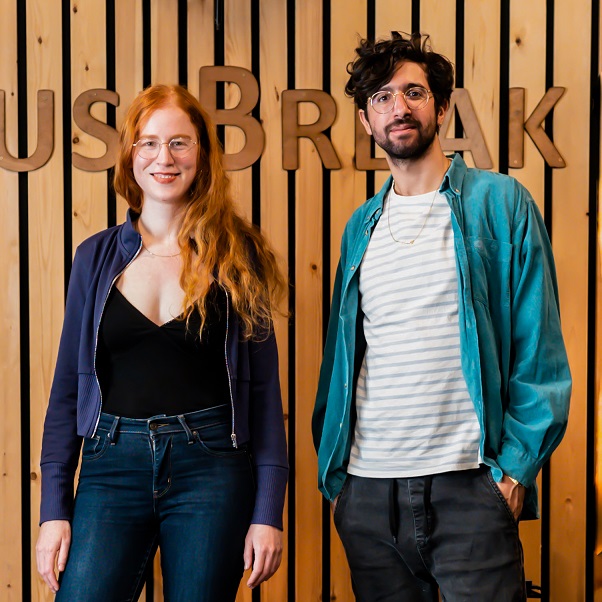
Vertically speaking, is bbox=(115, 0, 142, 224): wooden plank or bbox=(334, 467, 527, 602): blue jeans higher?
bbox=(115, 0, 142, 224): wooden plank

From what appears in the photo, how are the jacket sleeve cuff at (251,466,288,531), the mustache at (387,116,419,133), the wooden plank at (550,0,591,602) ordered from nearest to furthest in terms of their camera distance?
the jacket sleeve cuff at (251,466,288,531)
the mustache at (387,116,419,133)
the wooden plank at (550,0,591,602)

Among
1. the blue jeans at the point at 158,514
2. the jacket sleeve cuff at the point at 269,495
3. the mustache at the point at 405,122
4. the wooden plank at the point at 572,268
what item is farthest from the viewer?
the wooden plank at the point at 572,268

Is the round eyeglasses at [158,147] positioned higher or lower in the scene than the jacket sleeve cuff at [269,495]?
higher

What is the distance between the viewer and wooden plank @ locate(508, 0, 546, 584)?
3039mm

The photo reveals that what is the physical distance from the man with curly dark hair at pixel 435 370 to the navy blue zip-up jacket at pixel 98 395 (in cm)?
24

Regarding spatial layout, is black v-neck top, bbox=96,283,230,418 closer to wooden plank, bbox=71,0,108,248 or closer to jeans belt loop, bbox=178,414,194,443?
jeans belt loop, bbox=178,414,194,443

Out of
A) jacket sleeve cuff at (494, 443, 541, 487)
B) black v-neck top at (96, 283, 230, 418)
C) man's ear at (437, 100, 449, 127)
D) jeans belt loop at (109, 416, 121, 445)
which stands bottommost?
jacket sleeve cuff at (494, 443, 541, 487)

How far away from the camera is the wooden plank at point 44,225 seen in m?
3.07

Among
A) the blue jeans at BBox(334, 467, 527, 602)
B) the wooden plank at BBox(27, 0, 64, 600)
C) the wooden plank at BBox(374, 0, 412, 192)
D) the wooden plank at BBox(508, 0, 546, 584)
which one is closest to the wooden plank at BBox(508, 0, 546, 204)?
the wooden plank at BBox(508, 0, 546, 584)

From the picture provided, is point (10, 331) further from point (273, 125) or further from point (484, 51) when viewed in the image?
point (484, 51)

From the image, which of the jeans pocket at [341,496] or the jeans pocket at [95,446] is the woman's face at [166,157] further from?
the jeans pocket at [341,496]

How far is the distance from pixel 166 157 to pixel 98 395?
0.69 m

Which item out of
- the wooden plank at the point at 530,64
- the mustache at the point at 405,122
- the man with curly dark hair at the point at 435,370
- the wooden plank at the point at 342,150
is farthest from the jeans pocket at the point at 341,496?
the wooden plank at the point at 530,64

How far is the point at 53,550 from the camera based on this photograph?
198 cm
